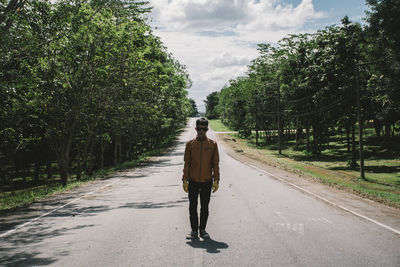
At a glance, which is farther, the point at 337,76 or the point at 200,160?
the point at 337,76

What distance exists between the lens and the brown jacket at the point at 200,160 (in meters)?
6.09

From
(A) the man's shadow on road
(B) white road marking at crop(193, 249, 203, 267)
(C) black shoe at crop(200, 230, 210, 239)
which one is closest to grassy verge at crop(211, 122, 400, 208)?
(C) black shoe at crop(200, 230, 210, 239)

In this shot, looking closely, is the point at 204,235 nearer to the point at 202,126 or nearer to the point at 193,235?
the point at 193,235

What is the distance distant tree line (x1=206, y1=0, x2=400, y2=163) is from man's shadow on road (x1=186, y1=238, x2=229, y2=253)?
59.7 ft

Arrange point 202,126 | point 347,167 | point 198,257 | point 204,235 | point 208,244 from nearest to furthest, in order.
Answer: point 198,257
point 208,244
point 202,126
point 204,235
point 347,167

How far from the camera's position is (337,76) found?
3180cm

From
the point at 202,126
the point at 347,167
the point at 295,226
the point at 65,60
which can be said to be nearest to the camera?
the point at 202,126

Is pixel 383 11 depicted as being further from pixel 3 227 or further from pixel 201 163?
pixel 3 227

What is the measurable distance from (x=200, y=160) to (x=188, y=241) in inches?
55.5

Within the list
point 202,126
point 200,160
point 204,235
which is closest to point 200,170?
point 200,160

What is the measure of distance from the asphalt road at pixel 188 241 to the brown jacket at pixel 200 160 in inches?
43.8

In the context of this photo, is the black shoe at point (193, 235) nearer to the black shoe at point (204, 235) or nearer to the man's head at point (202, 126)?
the black shoe at point (204, 235)

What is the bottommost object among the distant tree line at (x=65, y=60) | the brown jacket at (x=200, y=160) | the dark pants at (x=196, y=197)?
the dark pants at (x=196, y=197)

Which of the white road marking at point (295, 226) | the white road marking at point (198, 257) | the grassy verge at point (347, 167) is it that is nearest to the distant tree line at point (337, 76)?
the grassy verge at point (347, 167)
